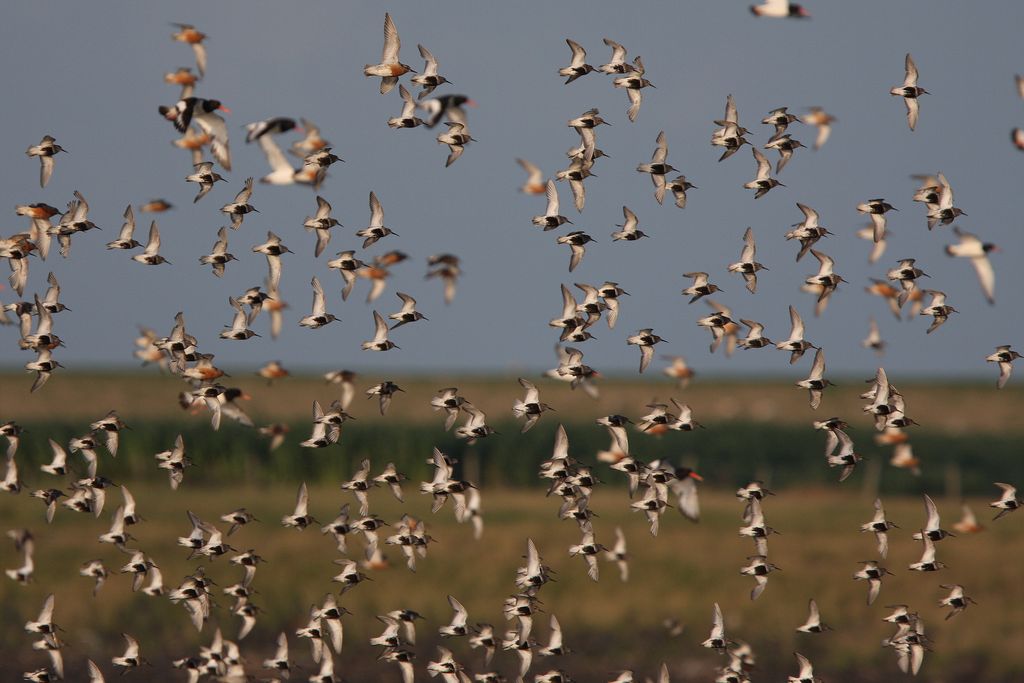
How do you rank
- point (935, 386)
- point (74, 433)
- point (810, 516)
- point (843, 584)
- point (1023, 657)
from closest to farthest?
point (1023, 657)
point (843, 584)
point (810, 516)
point (74, 433)
point (935, 386)

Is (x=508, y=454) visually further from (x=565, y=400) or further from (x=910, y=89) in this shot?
(x=910, y=89)

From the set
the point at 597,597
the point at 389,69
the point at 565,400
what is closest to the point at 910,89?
the point at 389,69

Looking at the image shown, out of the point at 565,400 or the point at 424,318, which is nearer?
the point at 424,318

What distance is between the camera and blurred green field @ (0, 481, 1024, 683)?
36875 millimetres

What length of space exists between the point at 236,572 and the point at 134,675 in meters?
5.65

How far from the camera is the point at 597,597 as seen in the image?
39875mm

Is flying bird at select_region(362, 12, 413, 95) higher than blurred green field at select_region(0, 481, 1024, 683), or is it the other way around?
flying bird at select_region(362, 12, 413, 95)

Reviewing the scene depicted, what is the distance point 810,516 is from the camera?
158 ft

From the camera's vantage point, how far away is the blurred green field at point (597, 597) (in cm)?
3688

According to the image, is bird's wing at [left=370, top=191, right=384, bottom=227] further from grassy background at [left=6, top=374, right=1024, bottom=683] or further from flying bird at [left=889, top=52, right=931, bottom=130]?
grassy background at [left=6, top=374, right=1024, bottom=683]

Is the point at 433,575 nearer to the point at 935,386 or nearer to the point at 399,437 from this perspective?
the point at 399,437

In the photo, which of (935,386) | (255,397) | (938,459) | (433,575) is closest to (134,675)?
(433,575)

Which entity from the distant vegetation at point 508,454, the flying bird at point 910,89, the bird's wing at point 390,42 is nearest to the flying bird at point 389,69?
the bird's wing at point 390,42

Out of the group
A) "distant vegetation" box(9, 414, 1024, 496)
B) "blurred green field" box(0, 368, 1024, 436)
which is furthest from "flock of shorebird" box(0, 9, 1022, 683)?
"blurred green field" box(0, 368, 1024, 436)
